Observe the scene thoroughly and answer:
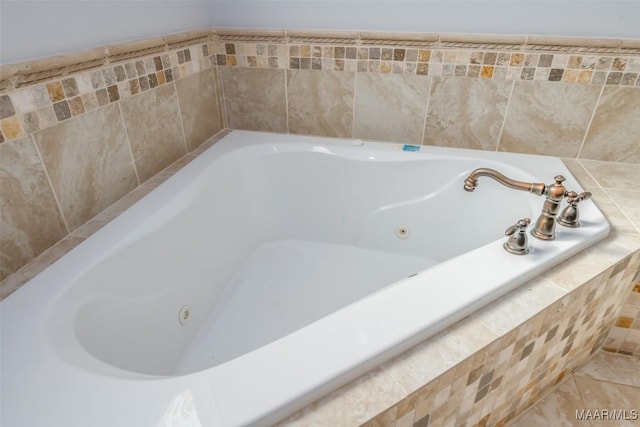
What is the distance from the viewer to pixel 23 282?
86 cm

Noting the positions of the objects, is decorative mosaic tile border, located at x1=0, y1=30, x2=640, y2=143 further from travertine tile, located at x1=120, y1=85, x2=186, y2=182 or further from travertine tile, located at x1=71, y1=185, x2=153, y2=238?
travertine tile, located at x1=71, y1=185, x2=153, y2=238

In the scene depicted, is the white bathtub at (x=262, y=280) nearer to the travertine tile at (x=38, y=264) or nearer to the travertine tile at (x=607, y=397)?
the travertine tile at (x=38, y=264)

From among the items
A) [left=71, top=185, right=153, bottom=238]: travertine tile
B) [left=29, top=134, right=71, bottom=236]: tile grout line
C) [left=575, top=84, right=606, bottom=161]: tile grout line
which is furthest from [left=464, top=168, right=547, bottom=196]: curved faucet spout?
[left=29, top=134, right=71, bottom=236]: tile grout line

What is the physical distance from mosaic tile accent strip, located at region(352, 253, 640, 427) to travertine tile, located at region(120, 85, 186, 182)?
1.02 m

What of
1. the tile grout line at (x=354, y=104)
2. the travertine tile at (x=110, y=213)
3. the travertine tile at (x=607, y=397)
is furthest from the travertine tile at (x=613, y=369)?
the travertine tile at (x=110, y=213)

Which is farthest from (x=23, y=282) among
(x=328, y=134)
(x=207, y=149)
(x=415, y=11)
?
(x=415, y=11)

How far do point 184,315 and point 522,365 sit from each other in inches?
35.5

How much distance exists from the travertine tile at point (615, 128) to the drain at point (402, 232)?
0.67 m

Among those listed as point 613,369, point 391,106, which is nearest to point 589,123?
point 391,106

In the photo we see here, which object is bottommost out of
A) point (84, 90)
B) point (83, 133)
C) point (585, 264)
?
point (585, 264)

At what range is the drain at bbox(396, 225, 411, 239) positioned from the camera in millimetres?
1508

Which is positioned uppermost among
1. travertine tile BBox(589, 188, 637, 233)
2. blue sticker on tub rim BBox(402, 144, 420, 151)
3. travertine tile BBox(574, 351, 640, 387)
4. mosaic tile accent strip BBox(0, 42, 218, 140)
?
mosaic tile accent strip BBox(0, 42, 218, 140)

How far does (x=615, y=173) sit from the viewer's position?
1.33m

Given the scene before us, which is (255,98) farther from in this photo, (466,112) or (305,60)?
(466,112)
